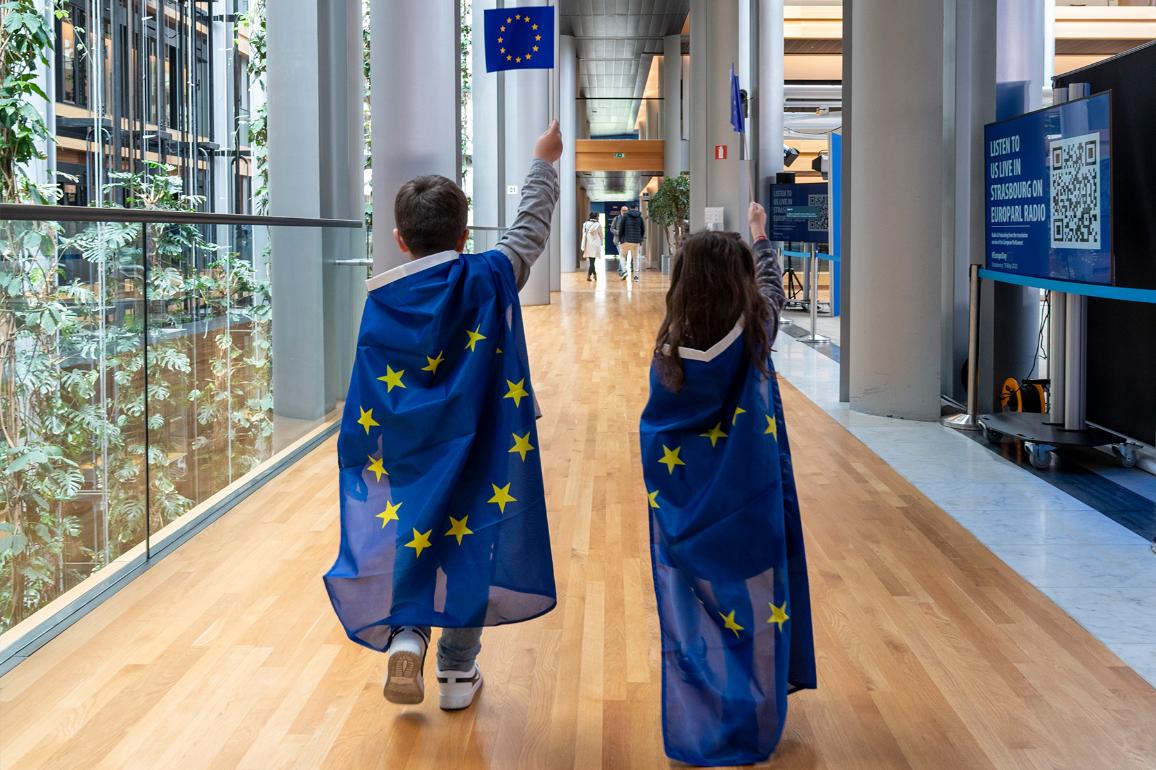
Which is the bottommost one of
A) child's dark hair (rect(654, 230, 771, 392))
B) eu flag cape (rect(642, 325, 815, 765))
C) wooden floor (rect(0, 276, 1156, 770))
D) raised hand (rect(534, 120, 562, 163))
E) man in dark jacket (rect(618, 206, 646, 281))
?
wooden floor (rect(0, 276, 1156, 770))

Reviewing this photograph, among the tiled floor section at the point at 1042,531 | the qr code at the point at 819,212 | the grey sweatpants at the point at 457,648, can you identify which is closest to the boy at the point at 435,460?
the grey sweatpants at the point at 457,648

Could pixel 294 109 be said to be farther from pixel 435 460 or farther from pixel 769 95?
pixel 769 95

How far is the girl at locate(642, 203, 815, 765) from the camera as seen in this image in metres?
2.46

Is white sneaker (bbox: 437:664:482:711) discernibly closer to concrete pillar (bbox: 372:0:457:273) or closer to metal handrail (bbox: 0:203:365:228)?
metal handrail (bbox: 0:203:365:228)

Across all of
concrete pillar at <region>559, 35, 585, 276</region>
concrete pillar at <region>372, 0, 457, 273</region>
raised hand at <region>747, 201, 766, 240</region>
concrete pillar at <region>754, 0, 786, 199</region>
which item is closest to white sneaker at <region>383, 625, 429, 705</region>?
raised hand at <region>747, 201, 766, 240</region>

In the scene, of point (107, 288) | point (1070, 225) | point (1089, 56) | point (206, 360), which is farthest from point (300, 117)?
point (1089, 56)

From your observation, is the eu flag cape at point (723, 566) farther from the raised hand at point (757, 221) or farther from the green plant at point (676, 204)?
the green plant at point (676, 204)

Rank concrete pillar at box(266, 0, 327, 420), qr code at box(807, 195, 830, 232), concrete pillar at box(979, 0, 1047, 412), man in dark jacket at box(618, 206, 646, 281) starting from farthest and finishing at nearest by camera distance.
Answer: man in dark jacket at box(618, 206, 646, 281) → qr code at box(807, 195, 830, 232) → concrete pillar at box(266, 0, 327, 420) → concrete pillar at box(979, 0, 1047, 412)

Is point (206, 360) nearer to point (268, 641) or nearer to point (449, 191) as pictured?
point (268, 641)

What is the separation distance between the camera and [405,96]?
510 centimetres

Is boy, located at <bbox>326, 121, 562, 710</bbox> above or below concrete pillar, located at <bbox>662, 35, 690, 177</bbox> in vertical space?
below

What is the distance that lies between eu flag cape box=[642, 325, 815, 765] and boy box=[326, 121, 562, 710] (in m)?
0.33

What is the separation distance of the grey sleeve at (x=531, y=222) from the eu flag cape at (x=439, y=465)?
0.23 ft

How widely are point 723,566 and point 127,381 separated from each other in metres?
2.25
